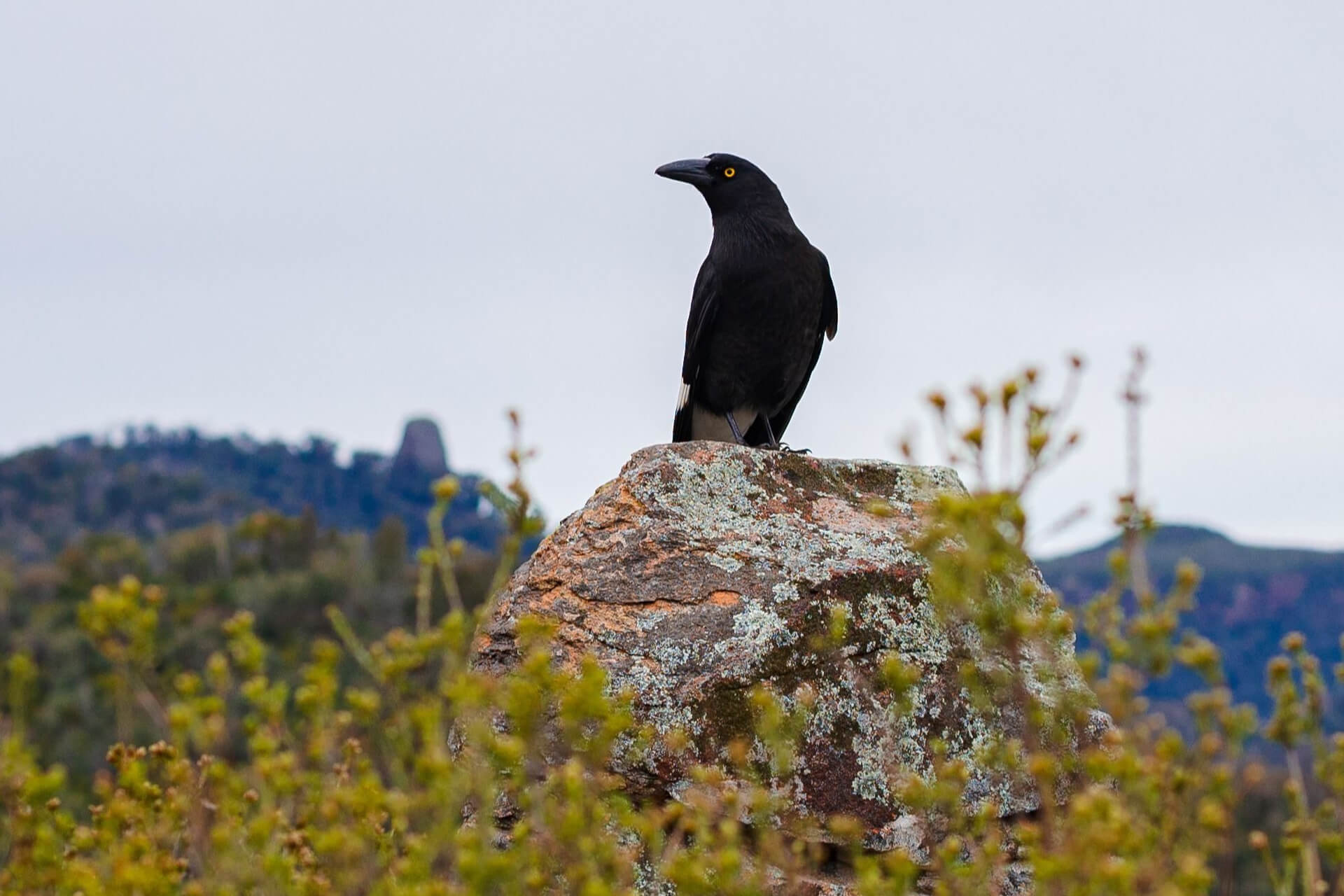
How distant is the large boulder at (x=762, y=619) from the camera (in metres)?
4.22

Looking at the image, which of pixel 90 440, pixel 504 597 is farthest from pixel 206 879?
pixel 90 440

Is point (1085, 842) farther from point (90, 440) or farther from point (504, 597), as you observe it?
point (90, 440)

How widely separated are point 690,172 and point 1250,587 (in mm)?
139782

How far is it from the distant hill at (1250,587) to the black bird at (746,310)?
386 ft

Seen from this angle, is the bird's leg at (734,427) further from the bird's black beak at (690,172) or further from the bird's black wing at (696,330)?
the bird's black beak at (690,172)

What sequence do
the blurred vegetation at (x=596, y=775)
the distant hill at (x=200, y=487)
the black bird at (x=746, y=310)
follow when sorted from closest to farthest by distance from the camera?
1. the blurred vegetation at (x=596, y=775)
2. the black bird at (x=746, y=310)
3. the distant hill at (x=200, y=487)

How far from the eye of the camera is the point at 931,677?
174 inches

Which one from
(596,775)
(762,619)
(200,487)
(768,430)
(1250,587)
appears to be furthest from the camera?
(1250,587)

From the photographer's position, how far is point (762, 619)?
448 cm

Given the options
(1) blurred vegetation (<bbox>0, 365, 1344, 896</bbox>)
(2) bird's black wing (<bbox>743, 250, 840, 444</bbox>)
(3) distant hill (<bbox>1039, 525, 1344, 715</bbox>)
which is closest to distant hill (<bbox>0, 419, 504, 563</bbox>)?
(3) distant hill (<bbox>1039, 525, 1344, 715</bbox>)

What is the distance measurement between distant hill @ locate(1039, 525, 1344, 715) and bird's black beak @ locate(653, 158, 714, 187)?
117600 millimetres

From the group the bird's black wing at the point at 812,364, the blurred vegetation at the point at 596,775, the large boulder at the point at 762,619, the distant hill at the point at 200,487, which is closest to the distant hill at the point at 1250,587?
the distant hill at the point at 200,487

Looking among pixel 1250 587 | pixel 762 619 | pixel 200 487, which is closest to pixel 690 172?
pixel 762 619

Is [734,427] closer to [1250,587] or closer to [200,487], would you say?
[200,487]
